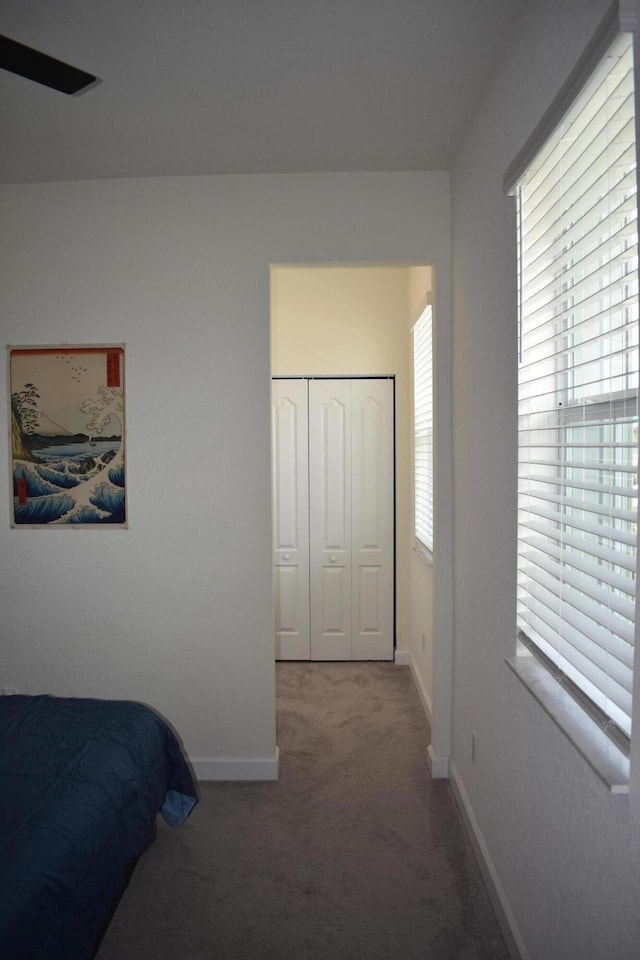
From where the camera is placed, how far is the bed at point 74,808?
1.61 metres

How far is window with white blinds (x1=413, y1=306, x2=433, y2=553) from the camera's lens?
388cm

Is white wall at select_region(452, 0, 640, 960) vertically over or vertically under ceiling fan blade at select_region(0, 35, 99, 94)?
under

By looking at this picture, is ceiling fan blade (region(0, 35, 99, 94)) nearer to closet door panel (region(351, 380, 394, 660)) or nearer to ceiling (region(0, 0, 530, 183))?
ceiling (region(0, 0, 530, 183))

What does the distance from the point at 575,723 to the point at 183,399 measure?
90.7 inches

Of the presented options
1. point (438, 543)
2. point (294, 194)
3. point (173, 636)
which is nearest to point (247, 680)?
point (173, 636)

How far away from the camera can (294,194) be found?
10.5ft

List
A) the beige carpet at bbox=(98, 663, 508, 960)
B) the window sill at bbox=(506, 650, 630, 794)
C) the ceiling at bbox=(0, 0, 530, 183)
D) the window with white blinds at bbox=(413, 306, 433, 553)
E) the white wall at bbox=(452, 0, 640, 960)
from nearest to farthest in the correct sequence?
1. the window sill at bbox=(506, 650, 630, 794)
2. the white wall at bbox=(452, 0, 640, 960)
3. the ceiling at bbox=(0, 0, 530, 183)
4. the beige carpet at bbox=(98, 663, 508, 960)
5. the window with white blinds at bbox=(413, 306, 433, 553)

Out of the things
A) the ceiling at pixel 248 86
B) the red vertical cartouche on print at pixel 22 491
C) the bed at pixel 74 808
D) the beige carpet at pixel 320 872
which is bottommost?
the beige carpet at pixel 320 872

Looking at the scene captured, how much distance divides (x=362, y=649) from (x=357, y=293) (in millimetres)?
2661

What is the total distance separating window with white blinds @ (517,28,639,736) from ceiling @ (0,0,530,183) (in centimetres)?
66

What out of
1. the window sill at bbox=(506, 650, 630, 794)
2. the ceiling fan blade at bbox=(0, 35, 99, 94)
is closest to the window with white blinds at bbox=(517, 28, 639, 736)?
the window sill at bbox=(506, 650, 630, 794)

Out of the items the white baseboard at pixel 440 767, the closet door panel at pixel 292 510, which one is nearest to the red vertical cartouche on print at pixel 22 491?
the closet door panel at pixel 292 510

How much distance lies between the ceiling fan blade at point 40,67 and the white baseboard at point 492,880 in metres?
2.65

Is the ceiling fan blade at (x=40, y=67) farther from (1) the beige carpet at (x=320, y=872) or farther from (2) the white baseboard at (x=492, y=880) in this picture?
(2) the white baseboard at (x=492, y=880)
